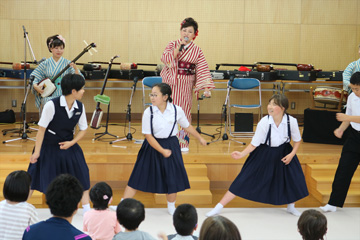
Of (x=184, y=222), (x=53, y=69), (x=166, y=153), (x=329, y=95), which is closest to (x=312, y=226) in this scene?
(x=184, y=222)

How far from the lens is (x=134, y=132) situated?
22.9 ft

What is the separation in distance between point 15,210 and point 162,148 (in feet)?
6.03

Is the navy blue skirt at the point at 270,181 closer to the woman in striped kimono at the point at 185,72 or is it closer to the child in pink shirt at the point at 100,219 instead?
the woman in striped kimono at the point at 185,72

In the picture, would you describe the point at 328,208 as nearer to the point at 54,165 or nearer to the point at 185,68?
the point at 185,68

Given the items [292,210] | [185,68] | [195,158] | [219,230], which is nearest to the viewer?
[219,230]

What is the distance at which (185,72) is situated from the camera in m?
5.55

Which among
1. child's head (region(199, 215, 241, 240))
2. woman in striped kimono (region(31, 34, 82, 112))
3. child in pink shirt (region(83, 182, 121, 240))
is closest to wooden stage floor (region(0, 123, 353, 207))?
woman in striped kimono (region(31, 34, 82, 112))

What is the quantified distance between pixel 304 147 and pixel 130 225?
4.03m

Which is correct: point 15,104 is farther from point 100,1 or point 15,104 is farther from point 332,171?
point 332,171

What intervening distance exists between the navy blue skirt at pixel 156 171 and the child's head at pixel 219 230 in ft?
7.92

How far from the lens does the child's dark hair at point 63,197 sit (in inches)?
85.3

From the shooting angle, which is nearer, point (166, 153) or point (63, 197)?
point (63, 197)

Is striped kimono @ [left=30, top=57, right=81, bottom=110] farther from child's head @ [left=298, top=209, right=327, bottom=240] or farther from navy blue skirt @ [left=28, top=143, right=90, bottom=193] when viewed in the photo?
child's head @ [left=298, top=209, right=327, bottom=240]

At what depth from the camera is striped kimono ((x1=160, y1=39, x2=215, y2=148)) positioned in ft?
17.9
